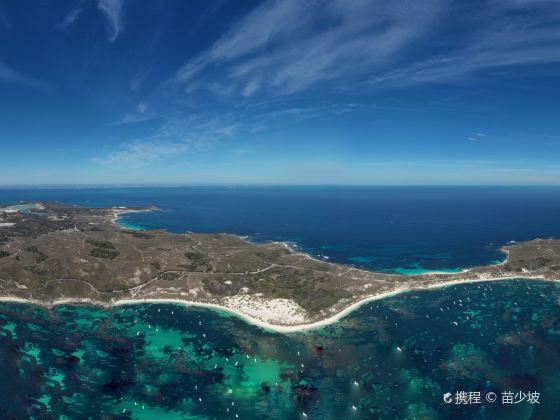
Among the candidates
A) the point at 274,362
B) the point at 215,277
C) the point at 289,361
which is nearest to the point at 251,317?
the point at 274,362

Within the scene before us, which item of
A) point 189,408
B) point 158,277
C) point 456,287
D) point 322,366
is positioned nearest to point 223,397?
point 189,408

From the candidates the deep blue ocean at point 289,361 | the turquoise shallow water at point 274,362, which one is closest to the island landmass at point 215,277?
the deep blue ocean at point 289,361

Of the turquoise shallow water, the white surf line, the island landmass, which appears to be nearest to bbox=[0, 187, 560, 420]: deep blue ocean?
the turquoise shallow water

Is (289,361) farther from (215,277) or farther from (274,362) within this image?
(215,277)

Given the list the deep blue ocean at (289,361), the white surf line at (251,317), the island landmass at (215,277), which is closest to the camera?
the deep blue ocean at (289,361)

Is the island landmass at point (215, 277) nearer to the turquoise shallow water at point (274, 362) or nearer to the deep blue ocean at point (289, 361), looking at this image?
the deep blue ocean at point (289, 361)
